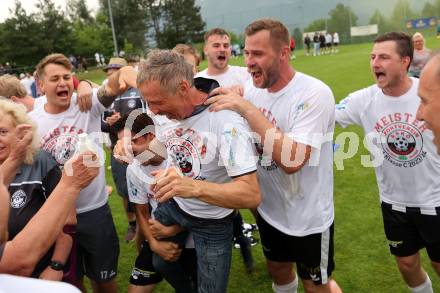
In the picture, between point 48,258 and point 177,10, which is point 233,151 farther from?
point 177,10

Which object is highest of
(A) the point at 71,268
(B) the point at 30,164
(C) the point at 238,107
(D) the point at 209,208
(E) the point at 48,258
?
(C) the point at 238,107

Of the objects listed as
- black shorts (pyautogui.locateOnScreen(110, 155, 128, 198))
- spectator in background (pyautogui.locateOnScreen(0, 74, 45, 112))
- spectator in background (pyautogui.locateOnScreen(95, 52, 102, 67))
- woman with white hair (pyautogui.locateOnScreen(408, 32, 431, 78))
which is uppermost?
spectator in background (pyautogui.locateOnScreen(0, 74, 45, 112))

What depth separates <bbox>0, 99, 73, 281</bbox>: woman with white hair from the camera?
110 inches

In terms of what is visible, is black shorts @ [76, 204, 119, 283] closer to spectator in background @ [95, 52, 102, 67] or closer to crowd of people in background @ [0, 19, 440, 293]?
crowd of people in background @ [0, 19, 440, 293]

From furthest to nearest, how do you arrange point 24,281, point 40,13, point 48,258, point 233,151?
point 40,13 → point 48,258 → point 233,151 → point 24,281

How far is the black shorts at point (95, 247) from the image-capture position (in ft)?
12.6

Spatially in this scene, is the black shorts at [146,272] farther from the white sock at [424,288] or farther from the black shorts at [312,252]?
the white sock at [424,288]

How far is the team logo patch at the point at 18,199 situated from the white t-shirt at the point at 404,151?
285 centimetres

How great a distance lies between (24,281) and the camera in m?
1.36

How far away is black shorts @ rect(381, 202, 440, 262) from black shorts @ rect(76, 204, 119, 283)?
2.54 m

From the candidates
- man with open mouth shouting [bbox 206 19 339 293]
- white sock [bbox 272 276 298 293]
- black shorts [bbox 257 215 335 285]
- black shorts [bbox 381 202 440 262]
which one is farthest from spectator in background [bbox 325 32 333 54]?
black shorts [bbox 257 215 335 285]

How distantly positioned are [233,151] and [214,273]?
88 cm

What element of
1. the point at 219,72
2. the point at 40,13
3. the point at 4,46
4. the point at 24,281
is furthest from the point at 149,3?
the point at 24,281

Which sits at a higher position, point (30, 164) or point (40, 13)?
point (40, 13)
